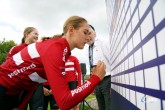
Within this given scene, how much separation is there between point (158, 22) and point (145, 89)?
0.60m

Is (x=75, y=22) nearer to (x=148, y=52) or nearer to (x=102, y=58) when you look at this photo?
(x=148, y=52)

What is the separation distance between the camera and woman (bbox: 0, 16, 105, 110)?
6.50ft

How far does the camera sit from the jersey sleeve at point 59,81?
196cm

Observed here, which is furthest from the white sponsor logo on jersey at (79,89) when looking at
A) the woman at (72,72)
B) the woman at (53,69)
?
the woman at (72,72)

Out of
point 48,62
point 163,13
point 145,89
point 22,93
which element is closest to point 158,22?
point 163,13

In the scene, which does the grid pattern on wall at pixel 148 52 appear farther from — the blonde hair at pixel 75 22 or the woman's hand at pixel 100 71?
the blonde hair at pixel 75 22

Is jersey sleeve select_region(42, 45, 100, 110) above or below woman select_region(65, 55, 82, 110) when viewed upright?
below

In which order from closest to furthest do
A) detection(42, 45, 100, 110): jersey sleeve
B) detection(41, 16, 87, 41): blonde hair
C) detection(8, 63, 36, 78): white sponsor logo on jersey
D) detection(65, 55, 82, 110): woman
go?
detection(42, 45, 100, 110): jersey sleeve < detection(8, 63, 36, 78): white sponsor logo on jersey < detection(41, 16, 87, 41): blonde hair < detection(65, 55, 82, 110): woman

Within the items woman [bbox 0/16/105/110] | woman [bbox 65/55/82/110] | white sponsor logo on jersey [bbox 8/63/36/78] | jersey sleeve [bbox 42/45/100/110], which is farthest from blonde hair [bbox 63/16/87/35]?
woman [bbox 65/55/82/110]

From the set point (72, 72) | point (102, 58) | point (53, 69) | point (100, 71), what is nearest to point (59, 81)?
point (53, 69)

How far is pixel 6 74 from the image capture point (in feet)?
7.55

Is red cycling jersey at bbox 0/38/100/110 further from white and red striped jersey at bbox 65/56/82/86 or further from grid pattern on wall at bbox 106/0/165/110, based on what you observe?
white and red striped jersey at bbox 65/56/82/86

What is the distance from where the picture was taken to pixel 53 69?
1983mm

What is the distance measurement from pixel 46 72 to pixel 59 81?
13 cm
